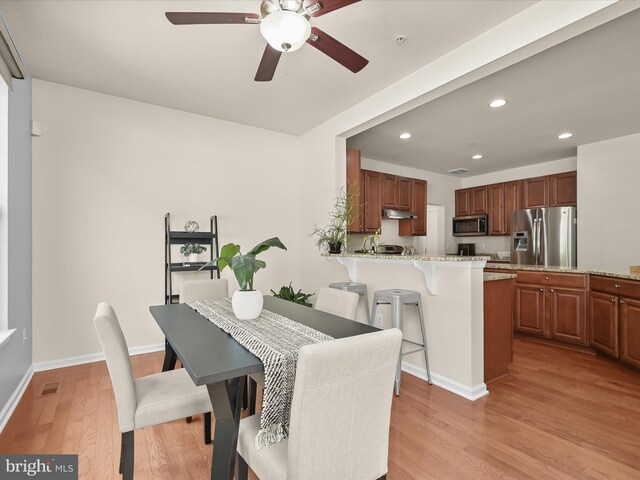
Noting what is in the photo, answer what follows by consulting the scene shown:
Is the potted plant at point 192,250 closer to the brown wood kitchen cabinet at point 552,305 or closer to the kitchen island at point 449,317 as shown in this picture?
the kitchen island at point 449,317

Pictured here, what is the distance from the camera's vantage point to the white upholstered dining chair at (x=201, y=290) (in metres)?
2.60

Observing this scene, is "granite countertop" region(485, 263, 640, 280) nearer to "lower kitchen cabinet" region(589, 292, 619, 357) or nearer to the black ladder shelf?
"lower kitchen cabinet" region(589, 292, 619, 357)

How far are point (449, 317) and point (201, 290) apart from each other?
6.76 ft

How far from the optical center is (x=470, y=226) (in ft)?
20.3

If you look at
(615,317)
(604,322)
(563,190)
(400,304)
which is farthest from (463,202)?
(400,304)

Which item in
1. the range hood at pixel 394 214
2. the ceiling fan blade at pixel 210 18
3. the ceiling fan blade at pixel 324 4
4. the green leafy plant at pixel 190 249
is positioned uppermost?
the ceiling fan blade at pixel 324 4

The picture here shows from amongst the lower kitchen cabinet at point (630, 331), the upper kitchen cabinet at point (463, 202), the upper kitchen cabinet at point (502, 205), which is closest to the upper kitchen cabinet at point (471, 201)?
the upper kitchen cabinet at point (463, 202)

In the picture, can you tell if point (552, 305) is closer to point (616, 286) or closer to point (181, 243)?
point (616, 286)

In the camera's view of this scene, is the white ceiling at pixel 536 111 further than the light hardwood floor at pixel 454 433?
Yes

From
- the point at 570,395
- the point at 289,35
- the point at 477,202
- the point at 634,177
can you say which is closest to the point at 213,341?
the point at 289,35

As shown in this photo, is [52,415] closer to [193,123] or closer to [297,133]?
[193,123]

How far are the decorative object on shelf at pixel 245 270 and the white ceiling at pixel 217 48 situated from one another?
1.60m

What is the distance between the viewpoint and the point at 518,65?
8.62 feet

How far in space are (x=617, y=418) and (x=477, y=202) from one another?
4.60m
